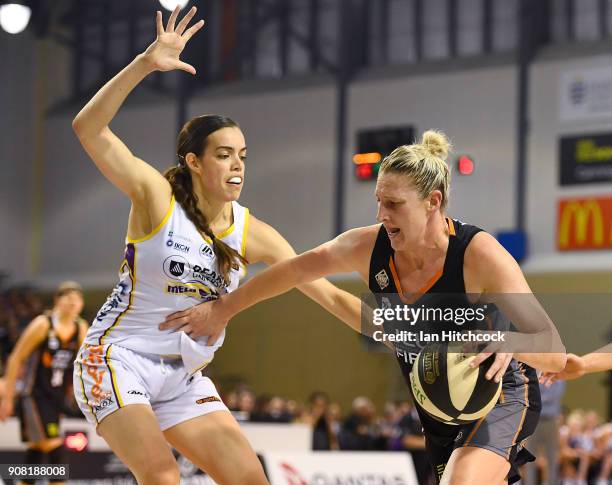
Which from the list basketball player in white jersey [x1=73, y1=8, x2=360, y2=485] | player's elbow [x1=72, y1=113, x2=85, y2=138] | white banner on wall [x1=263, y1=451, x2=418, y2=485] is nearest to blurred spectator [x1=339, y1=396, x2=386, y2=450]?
white banner on wall [x1=263, y1=451, x2=418, y2=485]

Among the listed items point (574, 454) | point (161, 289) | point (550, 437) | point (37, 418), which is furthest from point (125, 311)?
point (574, 454)

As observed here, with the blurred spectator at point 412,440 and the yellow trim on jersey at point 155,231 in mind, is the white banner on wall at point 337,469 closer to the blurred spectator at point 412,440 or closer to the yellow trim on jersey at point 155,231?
the blurred spectator at point 412,440

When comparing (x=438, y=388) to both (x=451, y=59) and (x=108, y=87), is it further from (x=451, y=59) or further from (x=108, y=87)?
(x=451, y=59)

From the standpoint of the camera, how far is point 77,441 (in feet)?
31.9

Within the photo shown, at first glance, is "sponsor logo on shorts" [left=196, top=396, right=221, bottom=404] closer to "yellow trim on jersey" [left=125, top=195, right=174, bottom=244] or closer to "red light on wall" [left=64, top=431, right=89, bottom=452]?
"yellow trim on jersey" [left=125, top=195, right=174, bottom=244]

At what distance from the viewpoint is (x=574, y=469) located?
14.2 m

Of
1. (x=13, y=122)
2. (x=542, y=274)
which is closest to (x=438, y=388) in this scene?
(x=542, y=274)

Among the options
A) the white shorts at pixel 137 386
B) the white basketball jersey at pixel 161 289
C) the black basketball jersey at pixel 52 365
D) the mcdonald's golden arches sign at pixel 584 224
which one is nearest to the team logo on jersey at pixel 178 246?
the white basketball jersey at pixel 161 289

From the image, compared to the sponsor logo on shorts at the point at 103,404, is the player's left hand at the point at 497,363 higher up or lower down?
higher up

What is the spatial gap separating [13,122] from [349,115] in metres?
7.54

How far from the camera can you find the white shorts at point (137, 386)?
448 cm

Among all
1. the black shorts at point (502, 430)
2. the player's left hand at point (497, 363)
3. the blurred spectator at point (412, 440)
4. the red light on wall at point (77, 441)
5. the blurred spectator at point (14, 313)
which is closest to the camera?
the player's left hand at point (497, 363)

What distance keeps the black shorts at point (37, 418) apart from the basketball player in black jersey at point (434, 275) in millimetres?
4937

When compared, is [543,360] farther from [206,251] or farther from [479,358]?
[206,251]
